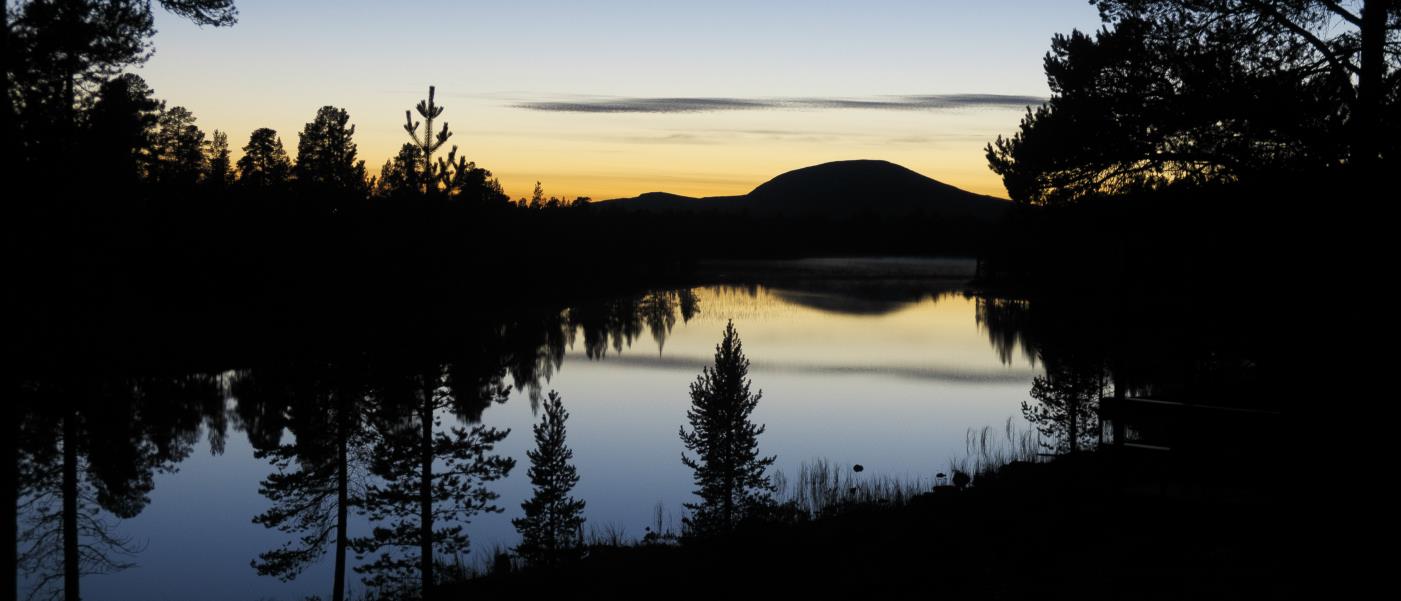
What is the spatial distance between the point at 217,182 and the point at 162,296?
1285 cm

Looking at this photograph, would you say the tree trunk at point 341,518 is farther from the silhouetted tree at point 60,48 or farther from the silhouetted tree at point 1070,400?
the silhouetted tree at point 1070,400

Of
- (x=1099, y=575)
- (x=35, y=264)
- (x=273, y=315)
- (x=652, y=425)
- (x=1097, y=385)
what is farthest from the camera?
(x=273, y=315)

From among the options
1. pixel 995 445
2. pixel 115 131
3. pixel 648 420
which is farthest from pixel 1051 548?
pixel 648 420

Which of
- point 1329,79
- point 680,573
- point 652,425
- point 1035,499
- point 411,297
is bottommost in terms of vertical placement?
point 652,425

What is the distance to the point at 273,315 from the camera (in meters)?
66.4


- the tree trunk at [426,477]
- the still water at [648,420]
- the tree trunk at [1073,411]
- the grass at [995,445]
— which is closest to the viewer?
the tree trunk at [426,477]

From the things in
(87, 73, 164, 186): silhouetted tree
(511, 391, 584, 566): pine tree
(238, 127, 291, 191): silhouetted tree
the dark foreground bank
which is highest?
(238, 127, 291, 191): silhouetted tree

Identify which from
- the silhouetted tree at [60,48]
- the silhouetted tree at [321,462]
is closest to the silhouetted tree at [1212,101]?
the silhouetted tree at [60,48]

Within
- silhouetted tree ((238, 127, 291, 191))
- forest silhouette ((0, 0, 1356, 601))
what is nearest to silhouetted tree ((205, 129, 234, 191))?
silhouetted tree ((238, 127, 291, 191))

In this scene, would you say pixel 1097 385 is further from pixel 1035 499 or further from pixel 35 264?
pixel 35 264

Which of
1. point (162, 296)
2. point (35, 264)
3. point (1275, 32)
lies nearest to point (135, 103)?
point (35, 264)

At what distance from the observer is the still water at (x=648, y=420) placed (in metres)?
34.3

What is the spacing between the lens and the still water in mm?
34344

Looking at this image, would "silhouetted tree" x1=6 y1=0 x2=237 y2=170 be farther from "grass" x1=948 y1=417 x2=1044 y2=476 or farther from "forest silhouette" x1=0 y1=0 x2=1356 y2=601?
"grass" x1=948 y1=417 x2=1044 y2=476
